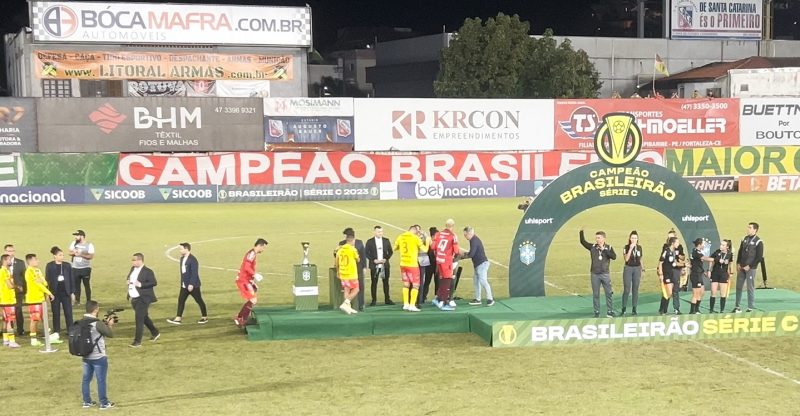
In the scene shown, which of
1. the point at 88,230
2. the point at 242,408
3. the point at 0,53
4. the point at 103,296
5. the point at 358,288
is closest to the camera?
the point at 242,408

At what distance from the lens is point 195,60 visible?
55219mm

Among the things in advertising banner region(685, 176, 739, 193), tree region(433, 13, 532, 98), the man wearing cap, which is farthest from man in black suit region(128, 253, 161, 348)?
tree region(433, 13, 532, 98)

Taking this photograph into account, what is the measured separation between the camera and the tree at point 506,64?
6925cm

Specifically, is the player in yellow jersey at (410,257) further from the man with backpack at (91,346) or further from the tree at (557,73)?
the tree at (557,73)

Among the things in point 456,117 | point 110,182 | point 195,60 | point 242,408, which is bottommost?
point 242,408

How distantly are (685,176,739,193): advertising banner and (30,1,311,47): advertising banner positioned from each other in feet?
82.4

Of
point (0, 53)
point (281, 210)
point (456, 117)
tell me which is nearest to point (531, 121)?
point (456, 117)

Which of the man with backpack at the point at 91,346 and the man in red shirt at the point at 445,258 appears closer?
the man with backpack at the point at 91,346

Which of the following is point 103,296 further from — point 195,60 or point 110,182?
point 195,60

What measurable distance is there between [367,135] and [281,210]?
9378 mm

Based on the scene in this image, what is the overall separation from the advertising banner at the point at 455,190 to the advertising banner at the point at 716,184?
11039 millimetres

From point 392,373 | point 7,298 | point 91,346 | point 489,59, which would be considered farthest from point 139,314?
point 489,59

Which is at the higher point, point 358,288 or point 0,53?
point 0,53

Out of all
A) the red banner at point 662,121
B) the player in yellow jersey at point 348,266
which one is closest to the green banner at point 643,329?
the player in yellow jersey at point 348,266
